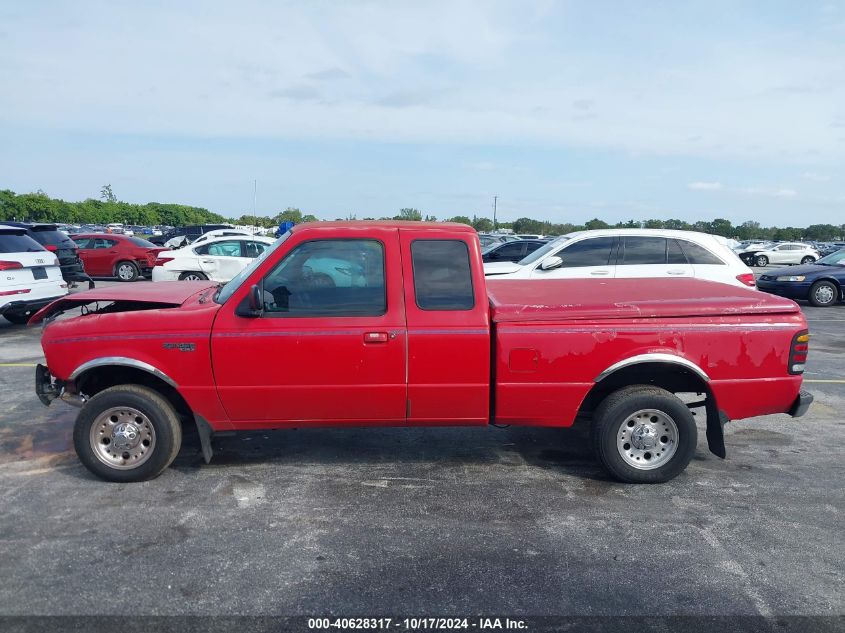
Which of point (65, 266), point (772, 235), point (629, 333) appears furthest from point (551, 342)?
point (772, 235)

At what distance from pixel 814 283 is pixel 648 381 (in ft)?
43.8

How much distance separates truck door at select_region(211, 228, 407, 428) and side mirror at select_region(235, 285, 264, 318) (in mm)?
34

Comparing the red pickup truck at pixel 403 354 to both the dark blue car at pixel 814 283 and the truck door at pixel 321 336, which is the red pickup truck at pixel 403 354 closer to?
the truck door at pixel 321 336

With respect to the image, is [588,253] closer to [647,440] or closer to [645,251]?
[645,251]

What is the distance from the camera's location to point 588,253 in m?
9.94

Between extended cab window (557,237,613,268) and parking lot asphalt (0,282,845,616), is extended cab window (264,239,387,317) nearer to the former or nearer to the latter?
parking lot asphalt (0,282,845,616)

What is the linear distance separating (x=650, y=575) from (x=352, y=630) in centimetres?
164

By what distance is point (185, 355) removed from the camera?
4.52 metres

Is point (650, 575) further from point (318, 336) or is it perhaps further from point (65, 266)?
point (65, 266)

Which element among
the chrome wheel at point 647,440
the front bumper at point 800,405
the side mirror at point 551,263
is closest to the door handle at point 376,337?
the chrome wheel at point 647,440

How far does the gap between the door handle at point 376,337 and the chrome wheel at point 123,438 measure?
166 cm

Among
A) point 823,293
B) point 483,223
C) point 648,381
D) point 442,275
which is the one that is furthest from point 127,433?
point 483,223

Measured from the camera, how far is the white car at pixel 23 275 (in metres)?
9.57

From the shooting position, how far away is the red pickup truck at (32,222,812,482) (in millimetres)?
4477
